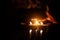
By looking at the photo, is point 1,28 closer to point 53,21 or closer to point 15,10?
point 15,10

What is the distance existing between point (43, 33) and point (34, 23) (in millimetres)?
185

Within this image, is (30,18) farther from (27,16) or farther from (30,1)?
(30,1)

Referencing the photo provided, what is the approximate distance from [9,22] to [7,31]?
0.13 metres

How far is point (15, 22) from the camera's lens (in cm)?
247

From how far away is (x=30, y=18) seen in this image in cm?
248

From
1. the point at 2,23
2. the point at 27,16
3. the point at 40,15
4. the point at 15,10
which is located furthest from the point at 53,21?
the point at 2,23

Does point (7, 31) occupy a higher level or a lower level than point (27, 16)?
lower

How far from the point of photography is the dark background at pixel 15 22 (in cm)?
244

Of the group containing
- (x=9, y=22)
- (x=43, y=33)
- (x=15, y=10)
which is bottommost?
(x=43, y=33)

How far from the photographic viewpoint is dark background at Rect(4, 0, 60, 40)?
2438 mm

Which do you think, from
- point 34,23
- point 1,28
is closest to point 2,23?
point 1,28

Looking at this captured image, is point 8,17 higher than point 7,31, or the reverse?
point 8,17

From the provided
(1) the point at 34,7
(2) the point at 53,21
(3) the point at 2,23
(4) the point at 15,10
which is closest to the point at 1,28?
(3) the point at 2,23

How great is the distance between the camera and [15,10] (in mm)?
2496
